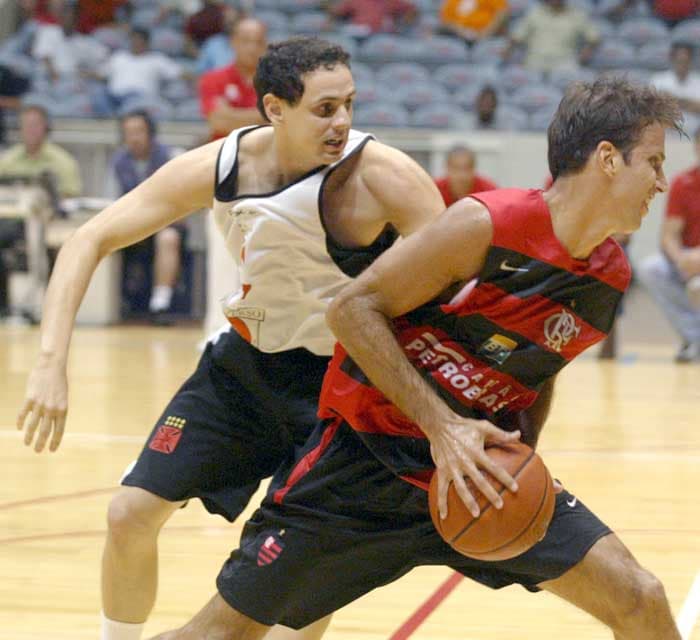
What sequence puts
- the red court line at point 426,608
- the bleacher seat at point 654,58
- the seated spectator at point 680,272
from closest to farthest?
the red court line at point 426,608 < the seated spectator at point 680,272 < the bleacher seat at point 654,58

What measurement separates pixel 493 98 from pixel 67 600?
33.4 ft

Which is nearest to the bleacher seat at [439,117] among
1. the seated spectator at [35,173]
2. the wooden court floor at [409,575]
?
the seated spectator at [35,173]

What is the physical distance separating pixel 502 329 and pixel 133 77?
1294cm

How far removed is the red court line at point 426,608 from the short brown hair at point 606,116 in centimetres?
165

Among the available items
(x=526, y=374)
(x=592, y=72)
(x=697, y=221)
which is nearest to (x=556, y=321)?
(x=526, y=374)

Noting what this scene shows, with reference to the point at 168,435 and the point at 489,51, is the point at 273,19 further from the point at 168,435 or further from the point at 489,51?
the point at 168,435

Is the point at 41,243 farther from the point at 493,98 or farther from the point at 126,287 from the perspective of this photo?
the point at 493,98

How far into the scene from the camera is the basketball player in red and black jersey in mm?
2570

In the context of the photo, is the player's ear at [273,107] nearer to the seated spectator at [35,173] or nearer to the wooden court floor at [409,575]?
the wooden court floor at [409,575]

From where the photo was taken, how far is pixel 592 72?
1463 centimetres

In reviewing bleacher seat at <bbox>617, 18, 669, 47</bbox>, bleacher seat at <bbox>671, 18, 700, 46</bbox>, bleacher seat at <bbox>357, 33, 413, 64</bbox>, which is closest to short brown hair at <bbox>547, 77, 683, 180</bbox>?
bleacher seat at <bbox>671, 18, 700, 46</bbox>

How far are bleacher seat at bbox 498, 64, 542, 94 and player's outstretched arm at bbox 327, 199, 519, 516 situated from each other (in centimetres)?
1220

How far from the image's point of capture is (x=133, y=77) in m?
15.1

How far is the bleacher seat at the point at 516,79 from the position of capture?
14555 millimetres
